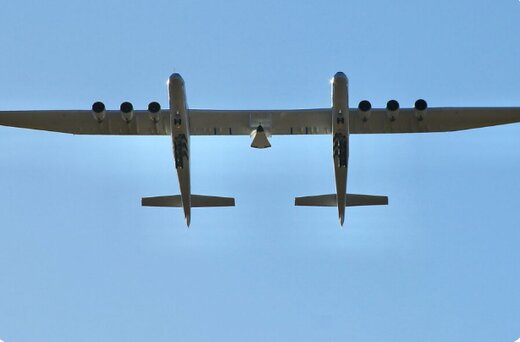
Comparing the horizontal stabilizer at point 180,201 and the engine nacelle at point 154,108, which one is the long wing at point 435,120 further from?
the engine nacelle at point 154,108

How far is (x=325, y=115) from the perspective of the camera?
144 ft

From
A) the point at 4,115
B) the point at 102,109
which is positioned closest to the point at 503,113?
the point at 102,109

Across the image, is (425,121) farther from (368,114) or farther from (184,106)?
(184,106)

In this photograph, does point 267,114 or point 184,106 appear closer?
point 184,106

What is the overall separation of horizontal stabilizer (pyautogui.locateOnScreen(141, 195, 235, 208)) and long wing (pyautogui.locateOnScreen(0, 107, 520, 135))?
7.94ft

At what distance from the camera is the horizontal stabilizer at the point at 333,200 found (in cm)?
4347

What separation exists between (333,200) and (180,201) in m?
5.43

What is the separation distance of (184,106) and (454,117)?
10.1 metres

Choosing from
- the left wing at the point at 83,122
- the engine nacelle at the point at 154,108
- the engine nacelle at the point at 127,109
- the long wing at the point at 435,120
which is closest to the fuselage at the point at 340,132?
the long wing at the point at 435,120

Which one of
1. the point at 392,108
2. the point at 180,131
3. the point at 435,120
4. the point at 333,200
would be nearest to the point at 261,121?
the point at 180,131

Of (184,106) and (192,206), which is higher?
(184,106)

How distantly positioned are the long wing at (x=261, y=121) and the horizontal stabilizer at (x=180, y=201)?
2.42 meters

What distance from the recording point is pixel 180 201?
43.7 metres

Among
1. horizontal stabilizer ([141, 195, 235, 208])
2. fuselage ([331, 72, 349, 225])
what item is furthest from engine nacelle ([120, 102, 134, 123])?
fuselage ([331, 72, 349, 225])
